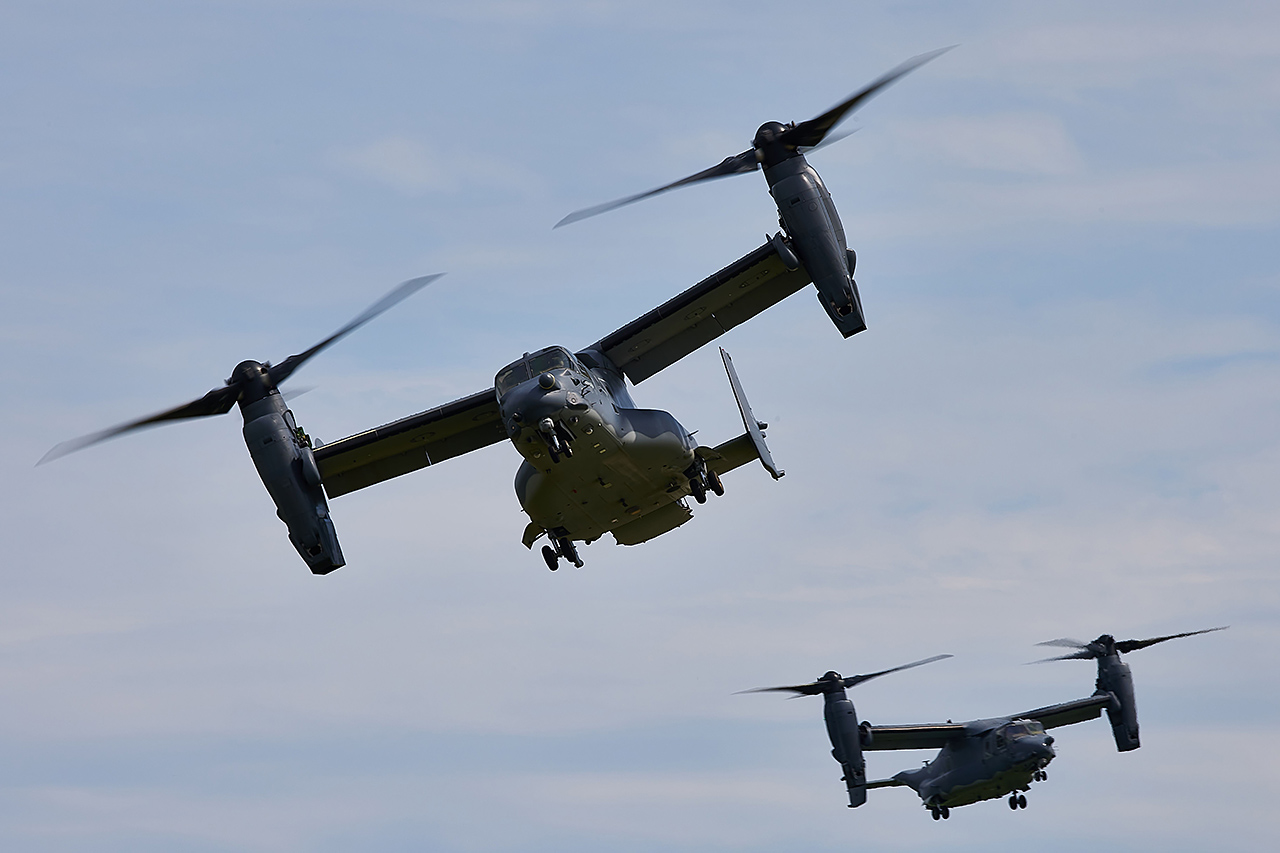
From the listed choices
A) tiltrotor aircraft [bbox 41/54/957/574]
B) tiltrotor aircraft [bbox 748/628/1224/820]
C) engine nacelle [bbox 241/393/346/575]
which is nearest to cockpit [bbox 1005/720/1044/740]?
tiltrotor aircraft [bbox 748/628/1224/820]

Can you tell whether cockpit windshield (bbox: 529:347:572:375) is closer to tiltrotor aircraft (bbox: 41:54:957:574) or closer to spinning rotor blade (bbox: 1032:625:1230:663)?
tiltrotor aircraft (bbox: 41:54:957:574)

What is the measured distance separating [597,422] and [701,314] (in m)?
4.24

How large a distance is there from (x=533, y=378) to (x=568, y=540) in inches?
167

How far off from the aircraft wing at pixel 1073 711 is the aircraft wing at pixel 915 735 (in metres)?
3.71

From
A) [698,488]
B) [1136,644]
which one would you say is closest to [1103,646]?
[1136,644]

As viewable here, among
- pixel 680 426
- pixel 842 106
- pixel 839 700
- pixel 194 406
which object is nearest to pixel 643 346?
pixel 680 426

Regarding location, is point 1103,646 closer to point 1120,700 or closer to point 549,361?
point 1120,700

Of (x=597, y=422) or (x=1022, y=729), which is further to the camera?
(x=1022, y=729)

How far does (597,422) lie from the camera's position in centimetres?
2077

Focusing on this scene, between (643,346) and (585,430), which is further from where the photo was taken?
(643,346)

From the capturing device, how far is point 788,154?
2208 centimetres

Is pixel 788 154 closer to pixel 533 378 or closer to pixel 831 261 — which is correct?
pixel 831 261

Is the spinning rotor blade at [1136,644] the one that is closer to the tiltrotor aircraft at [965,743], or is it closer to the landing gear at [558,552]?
the tiltrotor aircraft at [965,743]

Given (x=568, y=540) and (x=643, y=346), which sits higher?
(x=643, y=346)
